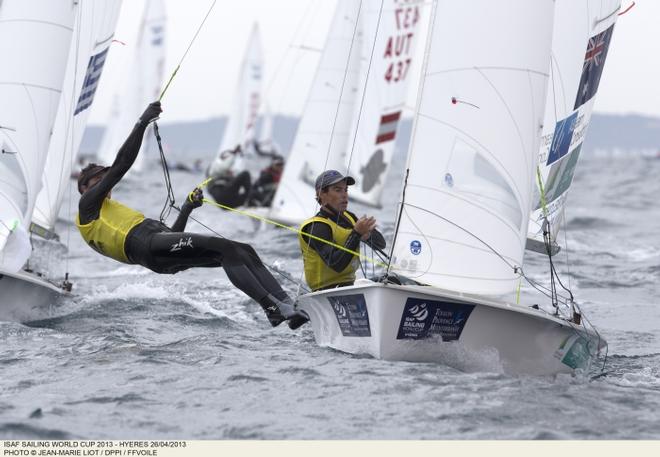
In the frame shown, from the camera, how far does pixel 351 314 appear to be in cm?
557

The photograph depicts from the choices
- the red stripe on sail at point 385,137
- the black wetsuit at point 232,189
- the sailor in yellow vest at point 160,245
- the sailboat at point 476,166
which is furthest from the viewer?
the black wetsuit at point 232,189

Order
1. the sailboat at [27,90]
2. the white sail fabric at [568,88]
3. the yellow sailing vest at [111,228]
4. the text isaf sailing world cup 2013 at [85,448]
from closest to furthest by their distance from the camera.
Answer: the text isaf sailing world cup 2013 at [85,448]
the yellow sailing vest at [111,228]
the white sail fabric at [568,88]
the sailboat at [27,90]

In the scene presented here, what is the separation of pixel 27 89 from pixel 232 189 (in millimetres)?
8046

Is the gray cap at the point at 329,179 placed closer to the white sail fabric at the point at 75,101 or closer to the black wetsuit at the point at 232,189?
the white sail fabric at the point at 75,101

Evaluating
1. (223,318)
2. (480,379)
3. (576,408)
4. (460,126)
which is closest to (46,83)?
(223,318)

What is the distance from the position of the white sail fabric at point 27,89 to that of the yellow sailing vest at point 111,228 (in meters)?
1.33

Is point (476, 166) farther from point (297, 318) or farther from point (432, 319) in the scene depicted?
point (297, 318)

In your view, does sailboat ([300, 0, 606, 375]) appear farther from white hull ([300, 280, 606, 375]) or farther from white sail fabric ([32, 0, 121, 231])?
white sail fabric ([32, 0, 121, 231])

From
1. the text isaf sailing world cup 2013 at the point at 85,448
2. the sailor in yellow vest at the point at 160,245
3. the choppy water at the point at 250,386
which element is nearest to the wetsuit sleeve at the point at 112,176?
the sailor in yellow vest at the point at 160,245

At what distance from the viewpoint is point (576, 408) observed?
4719 millimetres

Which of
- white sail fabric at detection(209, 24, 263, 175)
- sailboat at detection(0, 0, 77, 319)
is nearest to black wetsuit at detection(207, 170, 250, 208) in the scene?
sailboat at detection(0, 0, 77, 319)

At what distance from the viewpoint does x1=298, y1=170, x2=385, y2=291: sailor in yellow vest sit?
582cm

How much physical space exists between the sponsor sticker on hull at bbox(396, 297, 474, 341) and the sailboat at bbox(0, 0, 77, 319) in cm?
285

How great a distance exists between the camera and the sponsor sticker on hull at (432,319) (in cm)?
530
